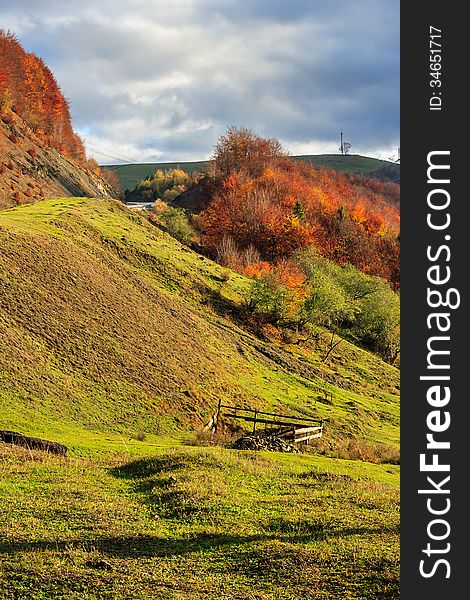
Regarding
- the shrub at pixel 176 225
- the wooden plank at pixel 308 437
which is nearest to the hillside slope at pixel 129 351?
the wooden plank at pixel 308 437

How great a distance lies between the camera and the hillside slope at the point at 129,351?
123 feet

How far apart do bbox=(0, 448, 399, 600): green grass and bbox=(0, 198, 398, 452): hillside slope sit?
8066 mm

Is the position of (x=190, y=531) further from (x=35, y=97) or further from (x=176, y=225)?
(x=35, y=97)

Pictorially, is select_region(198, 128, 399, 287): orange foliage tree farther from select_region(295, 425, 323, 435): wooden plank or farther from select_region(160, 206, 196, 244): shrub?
select_region(295, 425, 323, 435): wooden plank

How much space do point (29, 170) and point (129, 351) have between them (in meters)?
57.9

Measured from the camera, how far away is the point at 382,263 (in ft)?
440

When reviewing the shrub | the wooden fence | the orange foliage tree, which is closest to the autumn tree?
the orange foliage tree

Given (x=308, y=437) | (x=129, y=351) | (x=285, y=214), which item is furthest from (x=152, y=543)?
(x=285, y=214)

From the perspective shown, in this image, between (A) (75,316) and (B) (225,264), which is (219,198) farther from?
(A) (75,316)

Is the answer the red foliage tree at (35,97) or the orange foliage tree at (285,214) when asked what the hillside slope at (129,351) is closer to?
the orange foliage tree at (285,214)

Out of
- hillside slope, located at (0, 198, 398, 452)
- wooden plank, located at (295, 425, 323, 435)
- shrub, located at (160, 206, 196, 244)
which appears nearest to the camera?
hillside slope, located at (0, 198, 398, 452)

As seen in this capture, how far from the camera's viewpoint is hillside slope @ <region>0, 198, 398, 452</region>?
37.6 meters

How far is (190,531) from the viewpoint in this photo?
16.2 meters

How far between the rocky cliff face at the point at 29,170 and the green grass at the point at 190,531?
213 feet
